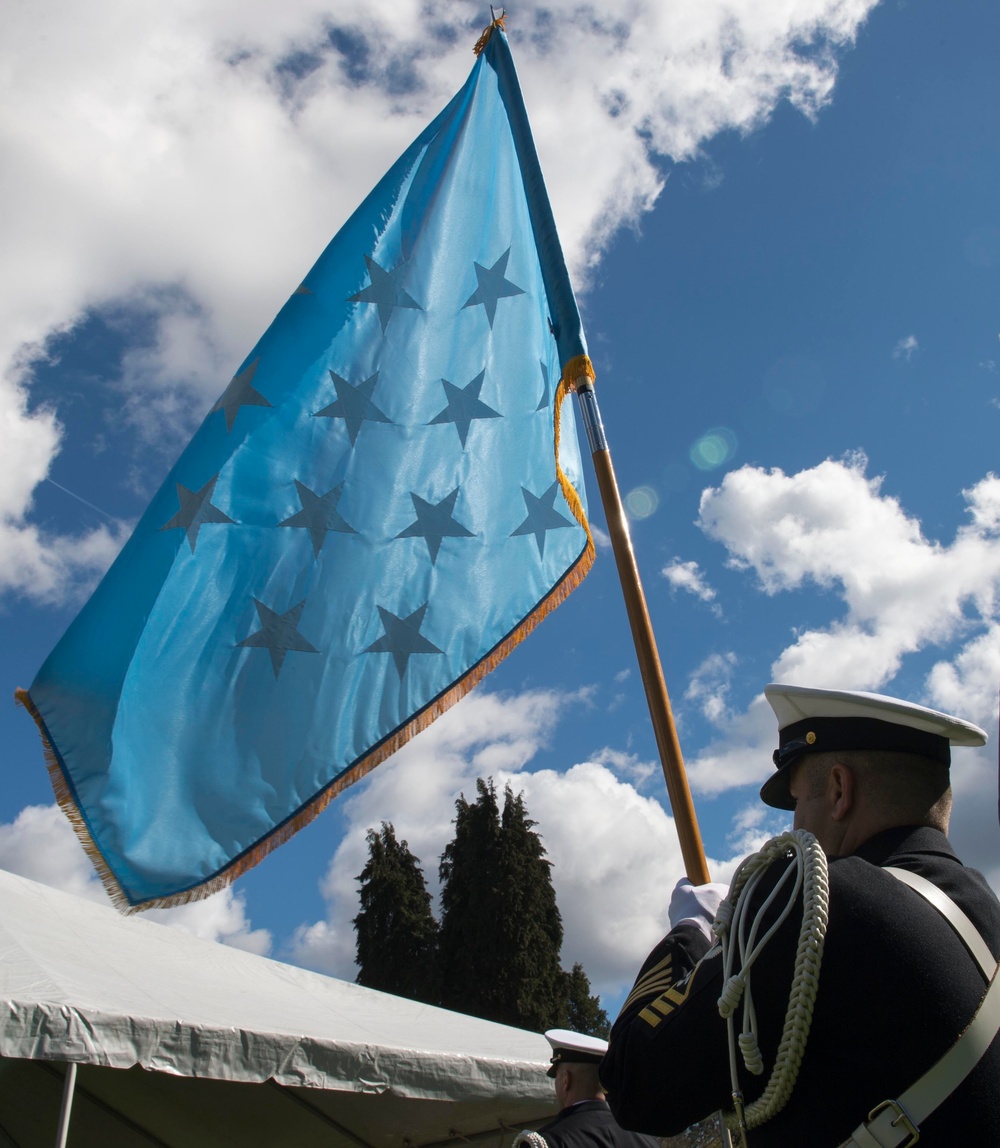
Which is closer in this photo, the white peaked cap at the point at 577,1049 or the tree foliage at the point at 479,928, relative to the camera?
the white peaked cap at the point at 577,1049

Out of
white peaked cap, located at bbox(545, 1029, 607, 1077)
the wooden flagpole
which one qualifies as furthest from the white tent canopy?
the wooden flagpole

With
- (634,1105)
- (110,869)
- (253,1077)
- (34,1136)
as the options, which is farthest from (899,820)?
(34,1136)

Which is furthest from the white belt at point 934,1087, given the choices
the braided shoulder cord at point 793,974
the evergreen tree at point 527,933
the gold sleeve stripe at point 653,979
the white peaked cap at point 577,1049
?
the evergreen tree at point 527,933

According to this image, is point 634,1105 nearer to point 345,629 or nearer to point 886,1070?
point 886,1070

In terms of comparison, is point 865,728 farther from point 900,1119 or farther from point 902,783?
point 900,1119

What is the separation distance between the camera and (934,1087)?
1.43 meters

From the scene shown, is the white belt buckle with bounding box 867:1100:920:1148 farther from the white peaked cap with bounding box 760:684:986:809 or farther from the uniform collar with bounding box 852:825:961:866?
the white peaked cap with bounding box 760:684:986:809

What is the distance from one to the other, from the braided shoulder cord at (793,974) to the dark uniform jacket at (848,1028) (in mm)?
25

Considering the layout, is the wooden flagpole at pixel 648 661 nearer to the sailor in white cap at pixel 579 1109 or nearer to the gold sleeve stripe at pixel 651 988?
the gold sleeve stripe at pixel 651 988

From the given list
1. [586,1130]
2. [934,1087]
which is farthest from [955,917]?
[586,1130]

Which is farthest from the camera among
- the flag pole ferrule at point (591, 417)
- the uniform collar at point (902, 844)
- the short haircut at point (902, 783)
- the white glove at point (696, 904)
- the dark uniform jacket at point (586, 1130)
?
the dark uniform jacket at point (586, 1130)

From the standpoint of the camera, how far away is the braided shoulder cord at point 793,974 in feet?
4.84

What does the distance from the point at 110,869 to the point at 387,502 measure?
1.78m

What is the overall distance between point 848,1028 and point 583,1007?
34835 millimetres
